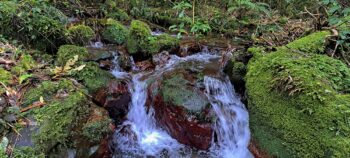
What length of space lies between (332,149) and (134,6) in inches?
322

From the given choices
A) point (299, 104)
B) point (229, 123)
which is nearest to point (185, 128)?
point (229, 123)

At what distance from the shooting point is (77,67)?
15.1ft

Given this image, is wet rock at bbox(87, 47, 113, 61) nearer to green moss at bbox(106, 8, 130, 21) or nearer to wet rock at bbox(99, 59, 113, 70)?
wet rock at bbox(99, 59, 113, 70)

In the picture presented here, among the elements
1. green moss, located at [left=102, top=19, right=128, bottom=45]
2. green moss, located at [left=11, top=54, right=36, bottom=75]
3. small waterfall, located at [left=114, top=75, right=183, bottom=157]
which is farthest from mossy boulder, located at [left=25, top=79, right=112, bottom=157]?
green moss, located at [left=102, top=19, right=128, bottom=45]

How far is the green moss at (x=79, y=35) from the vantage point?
6.11 meters

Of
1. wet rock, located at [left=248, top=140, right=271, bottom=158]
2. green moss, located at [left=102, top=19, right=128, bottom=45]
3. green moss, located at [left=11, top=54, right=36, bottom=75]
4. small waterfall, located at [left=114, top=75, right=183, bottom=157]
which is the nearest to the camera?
wet rock, located at [left=248, top=140, right=271, bottom=158]

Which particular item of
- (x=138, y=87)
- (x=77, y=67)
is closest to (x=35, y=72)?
(x=77, y=67)

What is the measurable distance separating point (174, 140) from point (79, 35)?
330 centimetres

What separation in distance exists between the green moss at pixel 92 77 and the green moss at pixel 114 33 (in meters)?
2.09

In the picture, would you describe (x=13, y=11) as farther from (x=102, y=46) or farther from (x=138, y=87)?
(x=138, y=87)

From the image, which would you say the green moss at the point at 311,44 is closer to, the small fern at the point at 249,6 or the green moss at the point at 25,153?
the small fern at the point at 249,6

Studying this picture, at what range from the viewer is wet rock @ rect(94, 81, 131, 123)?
15.3ft

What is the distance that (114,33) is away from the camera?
6.97 metres

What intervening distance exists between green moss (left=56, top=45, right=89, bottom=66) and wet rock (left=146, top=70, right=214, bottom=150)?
4.76ft
